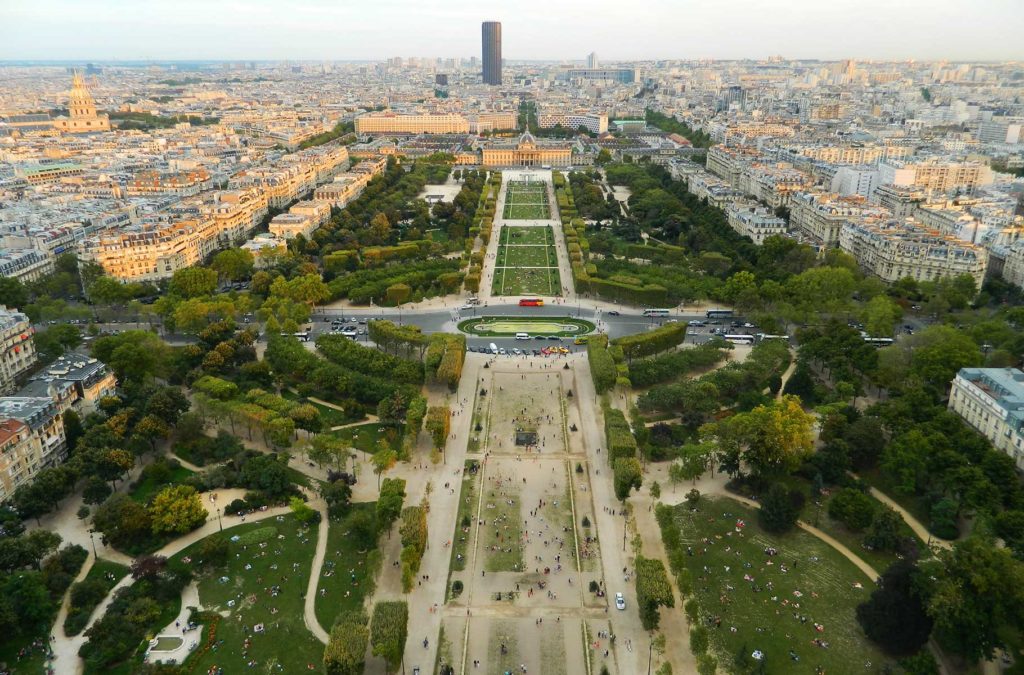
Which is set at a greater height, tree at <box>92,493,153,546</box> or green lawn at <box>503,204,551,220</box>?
green lawn at <box>503,204,551,220</box>

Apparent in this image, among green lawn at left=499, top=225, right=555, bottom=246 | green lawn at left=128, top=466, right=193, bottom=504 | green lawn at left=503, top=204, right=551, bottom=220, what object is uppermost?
green lawn at left=503, top=204, right=551, bottom=220

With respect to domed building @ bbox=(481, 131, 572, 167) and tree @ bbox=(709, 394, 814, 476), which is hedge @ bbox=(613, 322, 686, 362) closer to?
tree @ bbox=(709, 394, 814, 476)

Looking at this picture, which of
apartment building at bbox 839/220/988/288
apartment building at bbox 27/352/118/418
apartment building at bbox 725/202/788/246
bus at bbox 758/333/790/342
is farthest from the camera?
apartment building at bbox 725/202/788/246

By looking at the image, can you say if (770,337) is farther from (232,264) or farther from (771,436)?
(232,264)

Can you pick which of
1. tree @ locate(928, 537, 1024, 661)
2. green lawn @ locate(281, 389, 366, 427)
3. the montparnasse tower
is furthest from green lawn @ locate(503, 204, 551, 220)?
the montparnasse tower

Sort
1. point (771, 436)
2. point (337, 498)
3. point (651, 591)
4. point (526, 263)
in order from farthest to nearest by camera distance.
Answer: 1. point (526, 263)
2. point (771, 436)
3. point (337, 498)
4. point (651, 591)

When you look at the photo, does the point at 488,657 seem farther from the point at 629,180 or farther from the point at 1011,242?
the point at 629,180

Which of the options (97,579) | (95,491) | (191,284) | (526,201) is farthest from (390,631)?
(526,201)
